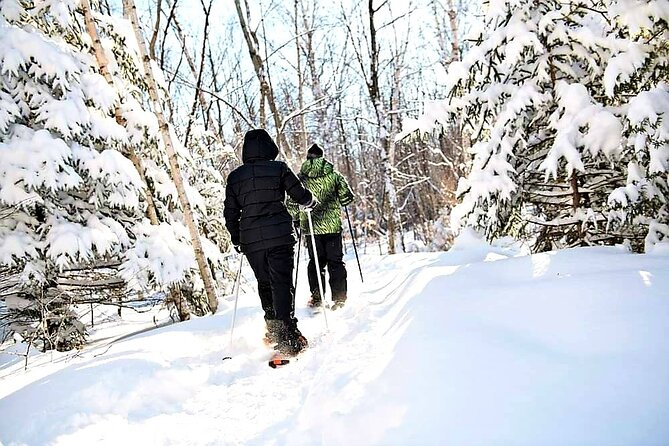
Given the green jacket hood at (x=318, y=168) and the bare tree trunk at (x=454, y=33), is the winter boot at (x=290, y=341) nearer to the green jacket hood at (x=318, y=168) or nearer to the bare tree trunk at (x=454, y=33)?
the green jacket hood at (x=318, y=168)

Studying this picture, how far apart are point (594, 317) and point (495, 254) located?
115 inches

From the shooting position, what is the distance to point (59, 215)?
207 inches

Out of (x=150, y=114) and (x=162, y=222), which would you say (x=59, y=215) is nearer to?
(x=162, y=222)

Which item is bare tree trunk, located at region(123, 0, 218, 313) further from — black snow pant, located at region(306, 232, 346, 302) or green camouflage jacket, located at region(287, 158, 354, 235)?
black snow pant, located at region(306, 232, 346, 302)

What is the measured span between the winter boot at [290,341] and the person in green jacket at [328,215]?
1323 millimetres

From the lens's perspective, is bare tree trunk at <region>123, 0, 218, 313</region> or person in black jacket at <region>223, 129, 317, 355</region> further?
bare tree trunk at <region>123, 0, 218, 313</region>

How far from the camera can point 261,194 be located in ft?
13.2

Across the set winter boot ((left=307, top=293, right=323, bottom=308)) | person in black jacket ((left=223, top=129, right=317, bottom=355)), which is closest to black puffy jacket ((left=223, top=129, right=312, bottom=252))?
person in black jacket ((left=223, top=129, right=317, bottom=355))

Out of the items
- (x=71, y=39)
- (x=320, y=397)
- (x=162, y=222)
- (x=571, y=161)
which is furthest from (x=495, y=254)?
(x=71, y=39)

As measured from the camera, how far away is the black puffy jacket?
4.01 metres

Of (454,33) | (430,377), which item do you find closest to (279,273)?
(430,377)

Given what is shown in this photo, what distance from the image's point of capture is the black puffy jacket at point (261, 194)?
4008 millimetres

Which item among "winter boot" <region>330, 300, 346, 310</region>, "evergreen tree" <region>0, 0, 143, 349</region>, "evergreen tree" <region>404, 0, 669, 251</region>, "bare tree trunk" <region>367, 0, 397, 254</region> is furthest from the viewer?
"bare tree trunk" <region>367, 0, 397, 254</region>

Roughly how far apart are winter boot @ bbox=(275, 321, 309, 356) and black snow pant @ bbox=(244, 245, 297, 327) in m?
0.05
